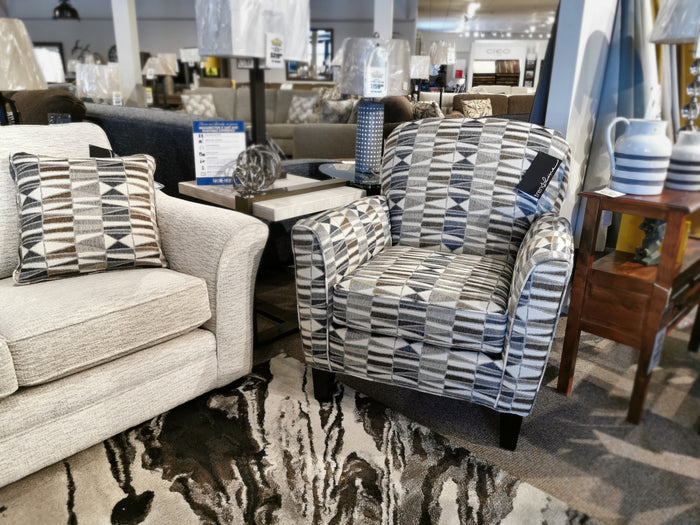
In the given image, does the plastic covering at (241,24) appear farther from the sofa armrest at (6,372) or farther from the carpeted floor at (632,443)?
the carpeted floor at (632,443)

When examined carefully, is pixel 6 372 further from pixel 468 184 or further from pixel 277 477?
pixel 468 184

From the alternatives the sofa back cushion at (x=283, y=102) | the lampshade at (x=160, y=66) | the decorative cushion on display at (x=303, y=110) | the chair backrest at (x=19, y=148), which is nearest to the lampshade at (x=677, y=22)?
the chair backrest at (x=19, y=148)

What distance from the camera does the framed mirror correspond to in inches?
374

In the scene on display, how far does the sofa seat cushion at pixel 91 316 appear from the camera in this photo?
1174 mm

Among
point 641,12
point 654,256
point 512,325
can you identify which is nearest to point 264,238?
point 512,325

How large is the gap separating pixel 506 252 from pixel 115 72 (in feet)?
12.6

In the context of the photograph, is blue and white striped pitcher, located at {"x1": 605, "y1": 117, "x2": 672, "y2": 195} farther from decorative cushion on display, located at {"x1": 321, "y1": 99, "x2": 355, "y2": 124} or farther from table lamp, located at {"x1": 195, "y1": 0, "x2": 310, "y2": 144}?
decorative cushion on display, located at {"x1": 321, "y1": 99, "x2": 355, "y2": 124}

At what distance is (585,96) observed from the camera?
1815 mm

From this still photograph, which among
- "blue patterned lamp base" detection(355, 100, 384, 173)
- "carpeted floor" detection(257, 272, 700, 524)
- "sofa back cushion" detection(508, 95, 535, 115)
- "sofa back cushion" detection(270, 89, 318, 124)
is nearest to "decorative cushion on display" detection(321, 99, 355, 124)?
"sofa back cushion" detection(270, 89, 318, 124)

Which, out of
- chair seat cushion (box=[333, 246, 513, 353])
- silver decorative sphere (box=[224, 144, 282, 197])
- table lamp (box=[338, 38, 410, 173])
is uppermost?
table lamp (box=[338, 38, 410, 173])

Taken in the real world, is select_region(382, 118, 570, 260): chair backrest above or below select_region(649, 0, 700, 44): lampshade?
below

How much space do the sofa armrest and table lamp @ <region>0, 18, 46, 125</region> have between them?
1217 mm

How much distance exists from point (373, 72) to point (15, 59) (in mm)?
1338

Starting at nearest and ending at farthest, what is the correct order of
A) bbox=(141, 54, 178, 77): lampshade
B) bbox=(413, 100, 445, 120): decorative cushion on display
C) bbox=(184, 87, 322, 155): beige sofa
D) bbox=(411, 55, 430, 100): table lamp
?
bbox=(413, 100, 445, 120): decorative cushion on display < bbox=(411, 55, 430, 100): table lamp < bbox=(184, 87, 322, 155): beige sofa < bbox=(141, 54, 178, 77): lampshade
